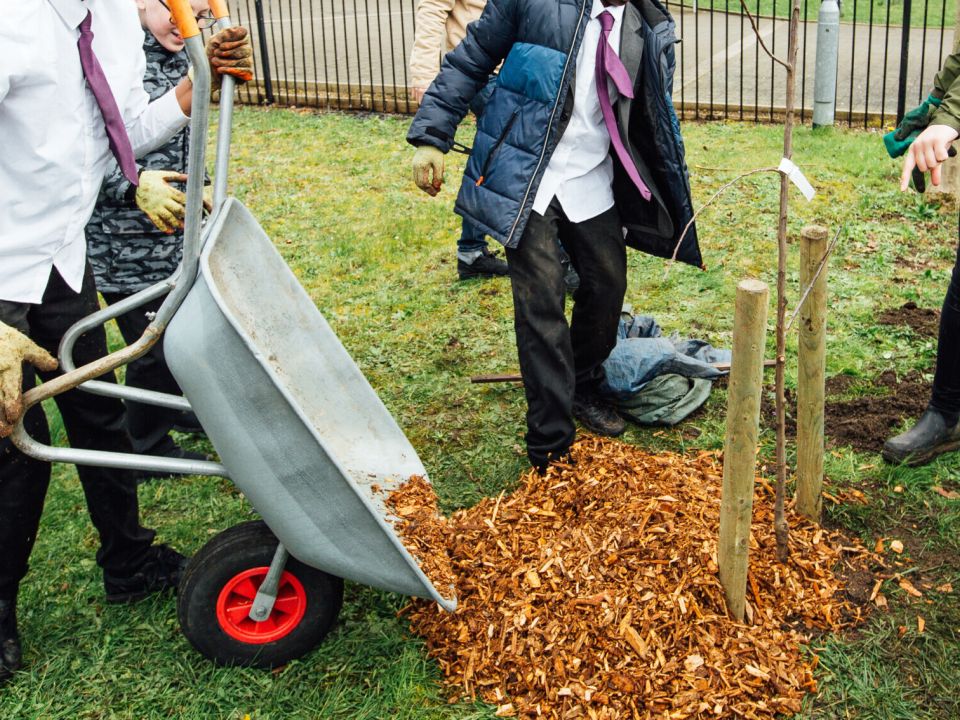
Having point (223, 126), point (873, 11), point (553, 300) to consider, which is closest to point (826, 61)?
point (553, 300)

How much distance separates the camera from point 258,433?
7.80ft

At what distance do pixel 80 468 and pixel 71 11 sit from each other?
50.7 inches

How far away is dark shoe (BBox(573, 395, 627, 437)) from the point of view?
3.96 meters

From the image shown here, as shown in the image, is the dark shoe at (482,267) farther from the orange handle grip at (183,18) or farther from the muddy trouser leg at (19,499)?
the orange handle grip at (183,18)

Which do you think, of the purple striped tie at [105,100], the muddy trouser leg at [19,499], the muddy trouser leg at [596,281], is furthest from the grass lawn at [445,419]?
the purple striped tie at [105,100]

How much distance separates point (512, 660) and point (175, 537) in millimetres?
1368

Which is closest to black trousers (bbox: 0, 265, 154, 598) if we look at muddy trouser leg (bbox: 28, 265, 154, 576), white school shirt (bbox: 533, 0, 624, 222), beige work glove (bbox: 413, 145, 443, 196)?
muddy trouser leg (bbox: 28, 265, 154, 576)

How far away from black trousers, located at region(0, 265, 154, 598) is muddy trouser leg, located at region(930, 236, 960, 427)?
2699mm

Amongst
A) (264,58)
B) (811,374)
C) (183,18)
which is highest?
(183,18)

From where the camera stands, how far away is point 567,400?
3502 mm

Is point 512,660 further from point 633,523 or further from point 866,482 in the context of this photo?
point 866,482

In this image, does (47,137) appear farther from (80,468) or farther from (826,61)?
(826,61)

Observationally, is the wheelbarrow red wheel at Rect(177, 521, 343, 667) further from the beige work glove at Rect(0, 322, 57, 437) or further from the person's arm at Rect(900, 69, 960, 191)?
the person's arm at Rect(900, 69, 960, 191)

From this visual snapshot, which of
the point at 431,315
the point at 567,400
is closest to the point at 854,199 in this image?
the point at 431,315
